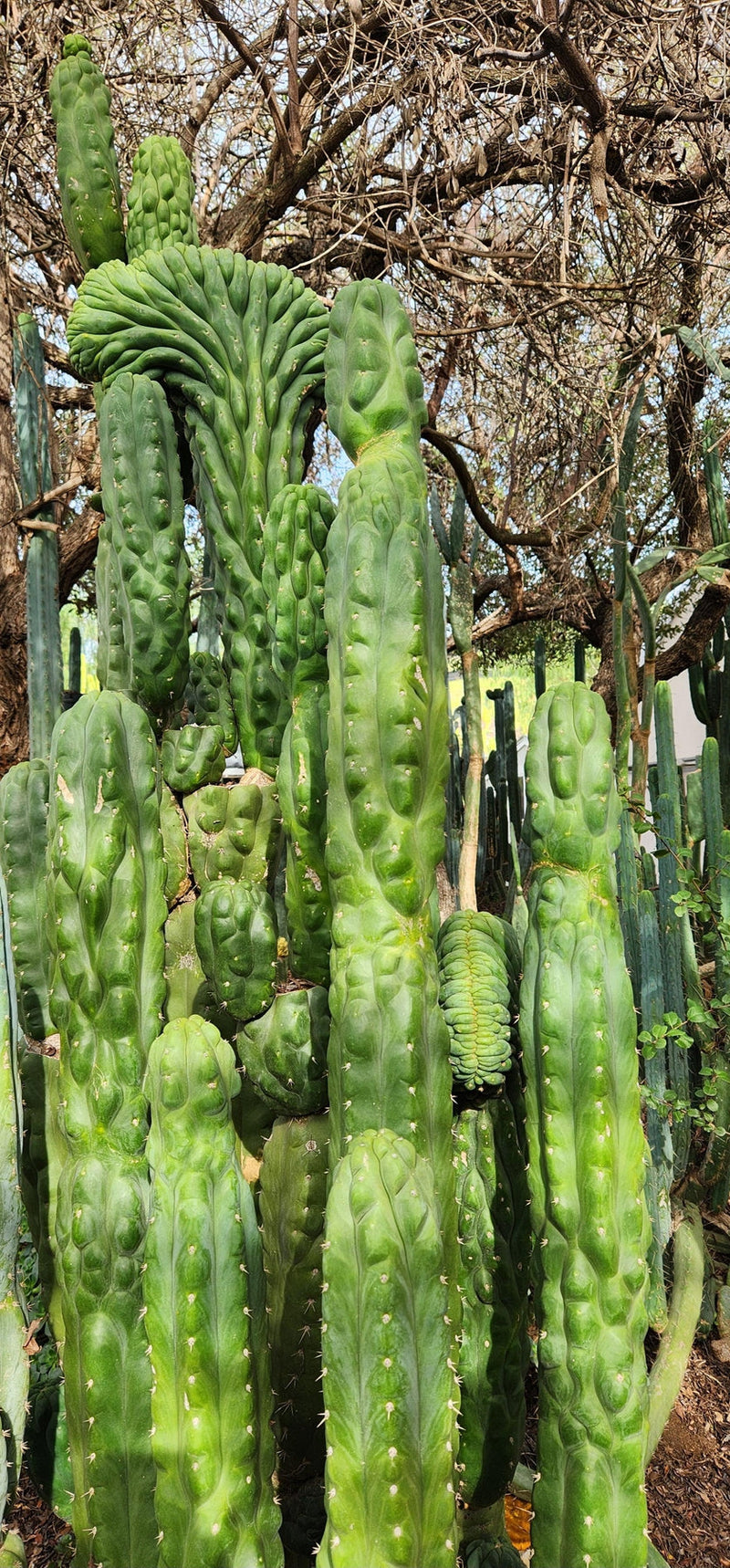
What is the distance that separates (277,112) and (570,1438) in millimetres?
4444

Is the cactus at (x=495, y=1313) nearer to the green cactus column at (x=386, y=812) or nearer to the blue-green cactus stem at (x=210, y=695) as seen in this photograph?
the green cactus column at (x=386, y=812)

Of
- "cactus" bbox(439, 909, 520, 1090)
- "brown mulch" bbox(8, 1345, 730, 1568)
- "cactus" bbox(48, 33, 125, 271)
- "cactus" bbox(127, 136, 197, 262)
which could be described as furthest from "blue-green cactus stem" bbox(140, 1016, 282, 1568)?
"cactus" bbox(48, 33, 125, 271)

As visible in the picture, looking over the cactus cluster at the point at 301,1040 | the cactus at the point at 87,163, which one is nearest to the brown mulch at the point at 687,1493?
the cactus cluster at the point at 301,1040

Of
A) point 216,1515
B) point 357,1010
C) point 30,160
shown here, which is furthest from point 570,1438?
point 30,160

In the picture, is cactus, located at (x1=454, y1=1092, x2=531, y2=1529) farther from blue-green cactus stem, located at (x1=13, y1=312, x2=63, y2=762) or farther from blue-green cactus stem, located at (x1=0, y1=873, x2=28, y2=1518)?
blue-green cactus stem, located at (x1=13, y1=312, x2=63, y2=762)

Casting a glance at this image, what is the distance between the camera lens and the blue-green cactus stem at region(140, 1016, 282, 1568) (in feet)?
5.45

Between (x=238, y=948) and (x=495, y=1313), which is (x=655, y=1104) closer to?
(x=495, y=1313)

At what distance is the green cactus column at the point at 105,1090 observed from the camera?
1.90 m

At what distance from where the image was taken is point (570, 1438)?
1.71m

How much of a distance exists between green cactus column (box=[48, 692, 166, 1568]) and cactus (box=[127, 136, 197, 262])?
4.68ft

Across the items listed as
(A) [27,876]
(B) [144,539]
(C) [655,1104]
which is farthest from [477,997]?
(C) [655,1104]

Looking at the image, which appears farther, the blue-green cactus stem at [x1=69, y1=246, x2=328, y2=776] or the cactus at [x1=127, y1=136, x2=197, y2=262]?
the cactus at [x1=127, y1=136, x2=197, y2=262]

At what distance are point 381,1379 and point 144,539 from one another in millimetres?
1842

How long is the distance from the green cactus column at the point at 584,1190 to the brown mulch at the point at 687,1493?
129 centimetres
